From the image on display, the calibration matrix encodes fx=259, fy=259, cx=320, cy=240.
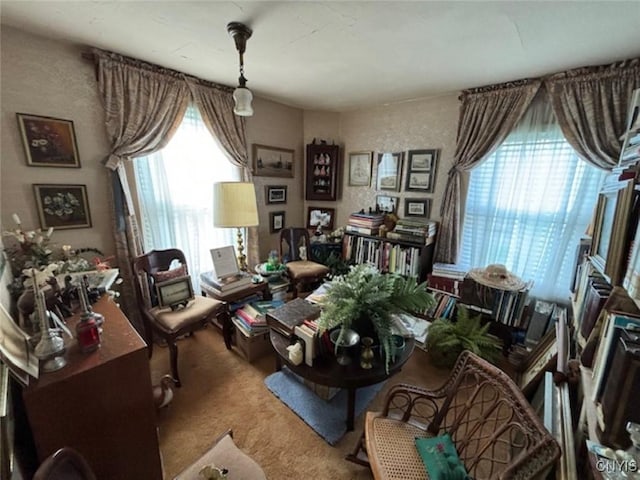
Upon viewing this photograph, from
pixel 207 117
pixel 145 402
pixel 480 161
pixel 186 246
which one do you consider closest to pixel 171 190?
pixel 186 246

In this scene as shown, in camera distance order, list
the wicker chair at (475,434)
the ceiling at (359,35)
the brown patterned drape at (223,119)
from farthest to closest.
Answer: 1. the brown patterned drape at (223,119)
2. the ceiling at (359,35)
3. the wicker chair at (475,434)

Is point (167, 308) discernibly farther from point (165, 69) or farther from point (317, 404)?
point (165, 69)

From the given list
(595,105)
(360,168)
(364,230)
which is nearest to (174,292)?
(364,230)

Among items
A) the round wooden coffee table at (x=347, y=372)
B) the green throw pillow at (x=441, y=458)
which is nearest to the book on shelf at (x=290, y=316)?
the round wooden coffee table at (x=347, y=372)

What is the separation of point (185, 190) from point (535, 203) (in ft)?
10.3

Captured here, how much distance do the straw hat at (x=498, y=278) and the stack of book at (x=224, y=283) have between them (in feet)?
6.66

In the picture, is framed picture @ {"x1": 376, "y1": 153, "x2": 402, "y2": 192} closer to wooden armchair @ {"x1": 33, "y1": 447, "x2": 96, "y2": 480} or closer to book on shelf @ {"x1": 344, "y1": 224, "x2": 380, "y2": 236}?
book on shelf @ {"x1": 344, "y1": 224, "x2": 380, "y2": 236}

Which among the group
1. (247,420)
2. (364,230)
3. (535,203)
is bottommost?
(247,420)

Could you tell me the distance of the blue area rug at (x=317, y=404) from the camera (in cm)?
157

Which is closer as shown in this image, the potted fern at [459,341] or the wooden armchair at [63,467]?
the wooden armchair at [63,467]

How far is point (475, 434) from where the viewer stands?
1.17 meters

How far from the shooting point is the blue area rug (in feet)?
5.16

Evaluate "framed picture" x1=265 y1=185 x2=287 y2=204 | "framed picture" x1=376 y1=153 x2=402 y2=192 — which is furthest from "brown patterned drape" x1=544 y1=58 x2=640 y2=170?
"framed picture" x1=265 y1=185 x2=287 y2=204

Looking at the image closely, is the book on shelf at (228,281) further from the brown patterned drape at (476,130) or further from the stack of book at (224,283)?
the brown patterned drape at (476,130)
